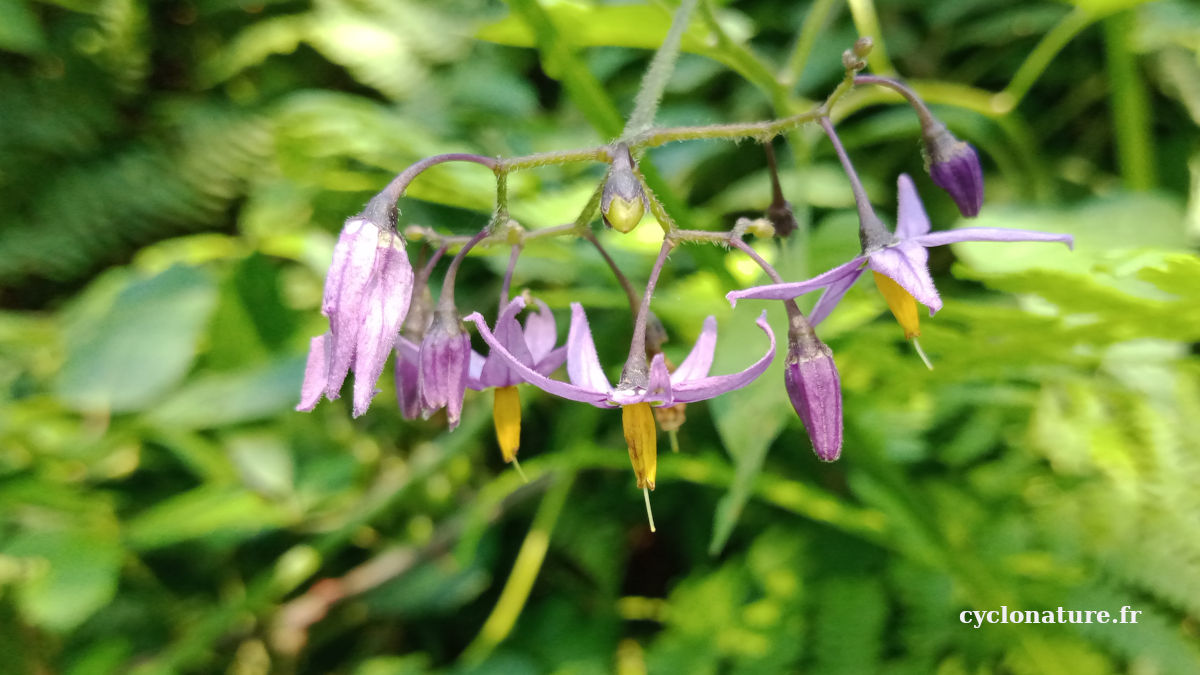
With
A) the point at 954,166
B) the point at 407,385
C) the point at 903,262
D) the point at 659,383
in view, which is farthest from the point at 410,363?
the point at 954,166

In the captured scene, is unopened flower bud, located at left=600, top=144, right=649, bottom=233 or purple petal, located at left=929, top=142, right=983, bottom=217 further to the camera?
purple petal, located at left=929, top=142, right=983, bottom=217

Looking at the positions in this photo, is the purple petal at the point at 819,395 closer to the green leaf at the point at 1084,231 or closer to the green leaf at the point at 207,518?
the green leaf at the point at 1084,231

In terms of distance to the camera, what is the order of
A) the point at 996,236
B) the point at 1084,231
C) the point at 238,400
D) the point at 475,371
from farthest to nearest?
the point at 238,400, the point at 1084,231, the point at 475,371, the point at 996,236

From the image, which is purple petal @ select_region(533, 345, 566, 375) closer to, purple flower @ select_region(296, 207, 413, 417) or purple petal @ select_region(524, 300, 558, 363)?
purple petal @ select_region(524, 300, 558, 363)

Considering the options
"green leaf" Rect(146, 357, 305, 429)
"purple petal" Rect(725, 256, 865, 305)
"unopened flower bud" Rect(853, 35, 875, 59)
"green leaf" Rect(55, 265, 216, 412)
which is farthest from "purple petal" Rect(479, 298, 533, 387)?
"green leaf" Rect(55, 265, 216, 412)

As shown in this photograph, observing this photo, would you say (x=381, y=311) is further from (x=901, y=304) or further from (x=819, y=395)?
(x=901, y=304)

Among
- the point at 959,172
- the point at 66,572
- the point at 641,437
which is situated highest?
the point at 959,172

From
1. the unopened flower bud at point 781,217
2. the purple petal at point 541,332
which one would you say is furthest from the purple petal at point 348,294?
the unopened flower bud at point 781,217
